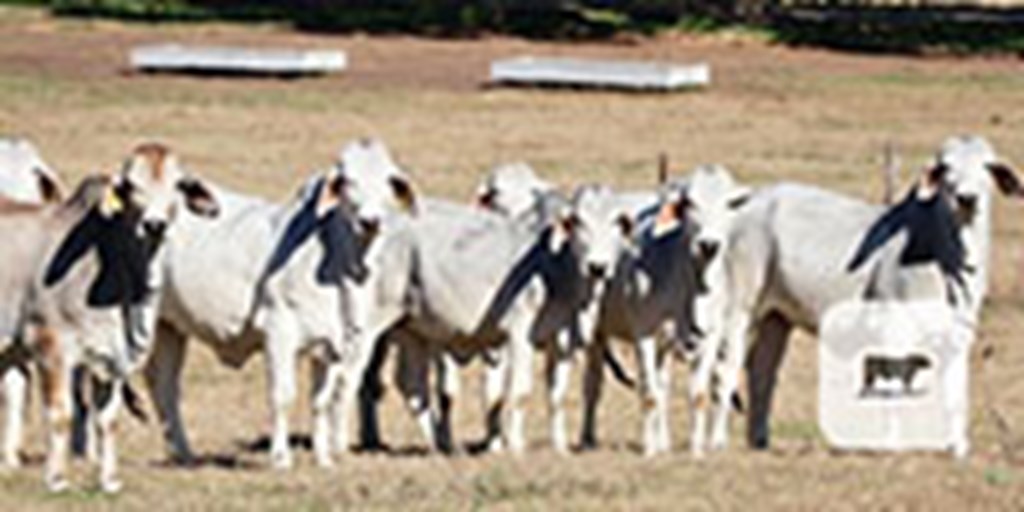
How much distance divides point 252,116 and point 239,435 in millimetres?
26701

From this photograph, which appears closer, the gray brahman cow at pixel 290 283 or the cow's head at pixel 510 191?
the gray brahman cow at pixel 290 283

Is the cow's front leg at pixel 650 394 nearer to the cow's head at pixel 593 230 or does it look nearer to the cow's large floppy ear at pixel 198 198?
the cow's head at pixel 593 230

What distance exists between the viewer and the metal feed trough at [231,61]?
194 feet

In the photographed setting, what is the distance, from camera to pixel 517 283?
83.4ft

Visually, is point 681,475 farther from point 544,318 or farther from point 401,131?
point 401,131

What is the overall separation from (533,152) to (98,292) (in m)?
27.8

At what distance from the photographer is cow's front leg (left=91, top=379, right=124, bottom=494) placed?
2134cm

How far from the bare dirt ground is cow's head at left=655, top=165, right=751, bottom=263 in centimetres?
151

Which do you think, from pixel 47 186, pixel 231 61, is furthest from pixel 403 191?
pixel 231 61

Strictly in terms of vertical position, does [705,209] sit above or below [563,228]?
above

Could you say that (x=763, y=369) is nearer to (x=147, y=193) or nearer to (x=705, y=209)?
(x=705, y=209)

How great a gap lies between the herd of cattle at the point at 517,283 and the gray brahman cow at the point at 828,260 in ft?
0.06

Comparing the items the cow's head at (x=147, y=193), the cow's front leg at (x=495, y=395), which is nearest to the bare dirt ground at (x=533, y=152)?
the cow's front leg at (x=495, y=395)

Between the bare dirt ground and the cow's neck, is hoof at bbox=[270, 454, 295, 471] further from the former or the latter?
the cow's neck
